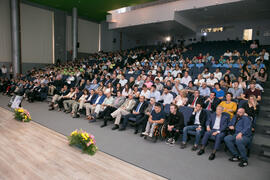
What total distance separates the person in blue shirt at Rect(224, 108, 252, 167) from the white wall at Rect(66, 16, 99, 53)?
44.0 feet

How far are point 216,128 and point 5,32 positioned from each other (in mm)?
12930

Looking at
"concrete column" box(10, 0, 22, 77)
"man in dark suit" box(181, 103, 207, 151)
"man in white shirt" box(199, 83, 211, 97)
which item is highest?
"concrete column" box(10, 0, 22, 77)

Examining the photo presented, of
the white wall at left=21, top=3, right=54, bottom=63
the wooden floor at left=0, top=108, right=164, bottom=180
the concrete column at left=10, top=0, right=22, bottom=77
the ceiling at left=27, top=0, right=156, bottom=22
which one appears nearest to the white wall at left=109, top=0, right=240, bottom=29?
the ceiling at left=27, top=0, right=156, bottom=22

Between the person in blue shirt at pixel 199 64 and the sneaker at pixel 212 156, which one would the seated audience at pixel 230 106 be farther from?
the person in blue shirt at pixel 199 64

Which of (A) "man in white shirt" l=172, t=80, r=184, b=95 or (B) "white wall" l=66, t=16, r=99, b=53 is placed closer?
(A) "man in white shirt" l=172, t=80, r=184, b=95

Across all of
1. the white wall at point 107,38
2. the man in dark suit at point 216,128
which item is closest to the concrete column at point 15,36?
the white wall at point 107,38

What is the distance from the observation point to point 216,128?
3584 millimetres

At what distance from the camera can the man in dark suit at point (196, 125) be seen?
350 centimetres

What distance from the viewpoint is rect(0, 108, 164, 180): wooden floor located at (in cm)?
250

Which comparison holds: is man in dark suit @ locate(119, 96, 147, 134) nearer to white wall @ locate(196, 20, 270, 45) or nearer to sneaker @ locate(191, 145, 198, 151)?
sneaker @ locate(191, 145, 198, 151)

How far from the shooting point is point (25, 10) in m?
11.8

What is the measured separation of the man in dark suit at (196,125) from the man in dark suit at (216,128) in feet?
0.37

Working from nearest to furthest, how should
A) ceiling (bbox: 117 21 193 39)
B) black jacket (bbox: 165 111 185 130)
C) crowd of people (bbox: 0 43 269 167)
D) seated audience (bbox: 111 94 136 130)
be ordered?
crowd of people (bbox: 0 43 269 167), black jacket (bbox: 165 111 185 130), seated audience (bbox: 111 94 136 130), ceiling (bbox: 117 21 193 39)

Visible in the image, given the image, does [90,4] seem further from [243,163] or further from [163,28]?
[243,163]
